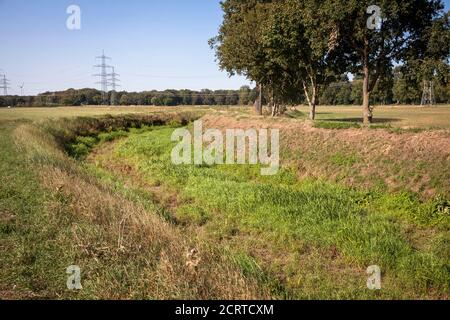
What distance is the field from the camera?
7477 millimetres

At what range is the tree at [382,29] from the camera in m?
24.4

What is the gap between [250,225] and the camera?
1249 centimetres

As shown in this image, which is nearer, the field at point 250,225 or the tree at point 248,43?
the field at point 250,225

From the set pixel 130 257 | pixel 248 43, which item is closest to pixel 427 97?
pixel 248 43

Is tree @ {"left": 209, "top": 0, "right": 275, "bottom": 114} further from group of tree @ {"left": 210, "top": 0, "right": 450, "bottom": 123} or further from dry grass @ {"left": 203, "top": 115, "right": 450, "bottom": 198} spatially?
dry grass @ {"left": 203, "top": 115, "right": 450, "bottom": 198}

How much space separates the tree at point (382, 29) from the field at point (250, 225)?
9046mm

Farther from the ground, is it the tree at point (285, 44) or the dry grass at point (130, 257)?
the tree at point (285, 44)

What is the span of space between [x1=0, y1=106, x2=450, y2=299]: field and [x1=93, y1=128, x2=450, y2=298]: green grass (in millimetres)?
45

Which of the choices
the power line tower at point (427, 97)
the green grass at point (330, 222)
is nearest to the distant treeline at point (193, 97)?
the power line tower at point (427, 97)

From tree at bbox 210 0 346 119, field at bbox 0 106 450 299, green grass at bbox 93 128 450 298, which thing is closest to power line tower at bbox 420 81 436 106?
tree at bbox 210 0 346 119

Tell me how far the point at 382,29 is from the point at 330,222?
20.1 metres

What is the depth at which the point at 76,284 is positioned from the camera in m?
7.23

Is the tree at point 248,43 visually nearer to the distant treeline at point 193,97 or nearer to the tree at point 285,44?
the tree at point 285,44

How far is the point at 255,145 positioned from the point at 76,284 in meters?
17.2
